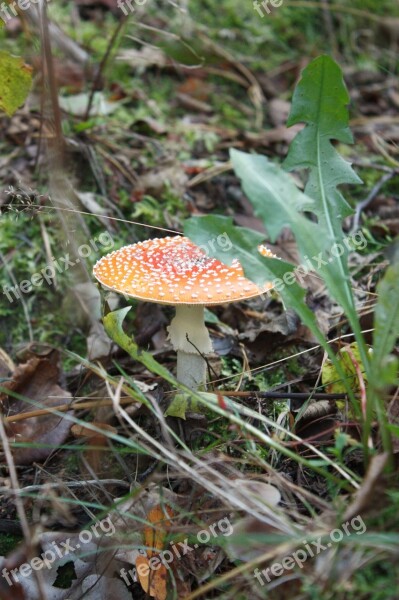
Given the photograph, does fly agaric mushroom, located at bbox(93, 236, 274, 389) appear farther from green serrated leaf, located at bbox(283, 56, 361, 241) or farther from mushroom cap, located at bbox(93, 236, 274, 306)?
green serrated leaf, located at bbox(283, 56, 361, 241)

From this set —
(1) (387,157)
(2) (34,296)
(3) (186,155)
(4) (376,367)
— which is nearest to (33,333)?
(2) (34,296)

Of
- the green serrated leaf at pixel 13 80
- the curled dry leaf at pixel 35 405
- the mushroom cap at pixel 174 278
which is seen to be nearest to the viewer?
the mushroom cap at pixel 174 278

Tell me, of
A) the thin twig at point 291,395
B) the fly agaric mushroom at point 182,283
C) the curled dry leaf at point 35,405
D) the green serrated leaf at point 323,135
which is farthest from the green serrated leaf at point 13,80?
the thin twig at point 291,395

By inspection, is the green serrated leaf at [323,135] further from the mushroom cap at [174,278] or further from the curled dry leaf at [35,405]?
the curled dry leaf at [35,405]

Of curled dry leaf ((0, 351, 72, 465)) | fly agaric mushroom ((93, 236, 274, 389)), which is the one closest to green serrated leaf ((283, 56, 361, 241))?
fly agaric mushroom ((93, 236, 274, 389))

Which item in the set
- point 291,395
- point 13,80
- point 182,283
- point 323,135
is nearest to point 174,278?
point 182,283
